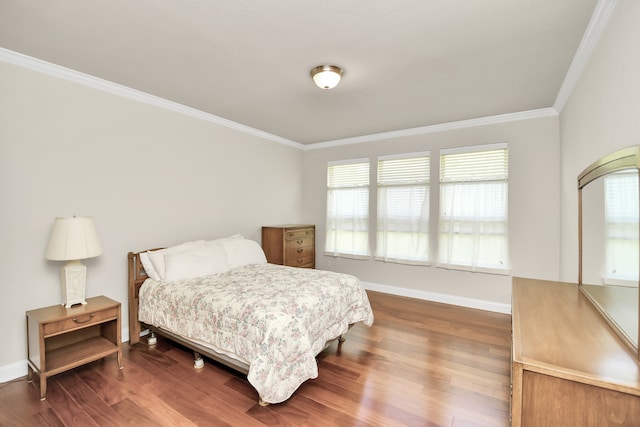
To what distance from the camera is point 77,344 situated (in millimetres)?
2506

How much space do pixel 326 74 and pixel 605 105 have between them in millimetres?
1896

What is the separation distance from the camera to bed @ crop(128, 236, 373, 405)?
195 centimetres

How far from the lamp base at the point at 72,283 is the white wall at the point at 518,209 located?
3.81 m

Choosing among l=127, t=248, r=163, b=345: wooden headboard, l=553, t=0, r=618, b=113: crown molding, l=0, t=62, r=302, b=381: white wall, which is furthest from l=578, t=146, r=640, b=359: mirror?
l=0, t=62, r=302, b=381: white wall

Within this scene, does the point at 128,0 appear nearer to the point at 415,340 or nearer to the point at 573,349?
the point at 573,349

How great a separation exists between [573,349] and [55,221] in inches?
134

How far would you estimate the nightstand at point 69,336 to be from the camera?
2.09 m

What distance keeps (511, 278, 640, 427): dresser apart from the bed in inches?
51.9

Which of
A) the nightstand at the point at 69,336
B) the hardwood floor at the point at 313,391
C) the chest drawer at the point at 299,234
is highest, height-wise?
the chest drawer at the point at 299,234

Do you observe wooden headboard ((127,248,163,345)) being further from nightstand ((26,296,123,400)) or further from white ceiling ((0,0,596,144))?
white ceiling ((0,0,596,144))

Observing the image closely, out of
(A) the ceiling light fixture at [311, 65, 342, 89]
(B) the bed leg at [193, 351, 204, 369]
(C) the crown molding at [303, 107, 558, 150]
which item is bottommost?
(B) the bed leg at [193, 351, 204, 369]

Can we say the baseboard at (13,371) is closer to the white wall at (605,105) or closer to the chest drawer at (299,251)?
the chest drawer at (299,251)

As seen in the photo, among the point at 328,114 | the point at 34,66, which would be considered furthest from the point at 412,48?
the point at 34,66

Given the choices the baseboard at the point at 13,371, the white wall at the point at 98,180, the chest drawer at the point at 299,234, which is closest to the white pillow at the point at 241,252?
the white wall at the point at 98,180
